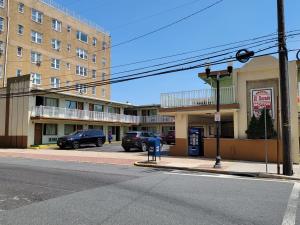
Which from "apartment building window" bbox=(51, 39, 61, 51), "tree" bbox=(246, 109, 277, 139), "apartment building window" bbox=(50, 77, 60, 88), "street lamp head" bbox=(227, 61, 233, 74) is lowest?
"tree" bbox=(246, 109, 277, 139)

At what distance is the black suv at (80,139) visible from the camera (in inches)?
1246

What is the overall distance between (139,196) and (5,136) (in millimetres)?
29414

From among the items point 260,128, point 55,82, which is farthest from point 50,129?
point 260,128

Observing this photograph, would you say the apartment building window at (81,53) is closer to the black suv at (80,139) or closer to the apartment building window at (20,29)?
the apartment building window at (20,29)

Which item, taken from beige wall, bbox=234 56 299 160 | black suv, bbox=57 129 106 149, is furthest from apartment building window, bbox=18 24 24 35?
beige wall, bbox=234 56 299 160

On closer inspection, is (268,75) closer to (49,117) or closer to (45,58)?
(49,117)

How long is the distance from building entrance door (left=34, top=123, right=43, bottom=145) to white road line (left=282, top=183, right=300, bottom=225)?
29.0 m

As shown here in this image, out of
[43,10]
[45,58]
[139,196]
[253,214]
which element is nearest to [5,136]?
[45,58]

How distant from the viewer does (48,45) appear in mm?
47750

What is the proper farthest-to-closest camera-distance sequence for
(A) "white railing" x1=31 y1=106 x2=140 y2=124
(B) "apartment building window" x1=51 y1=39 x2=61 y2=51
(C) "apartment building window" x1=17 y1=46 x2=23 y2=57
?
(B) "apartment building window" x1=51 y1=39 x2=61 y2=51 → (C) "apartment building window" x1=17 y1=46 x2=23 y2=57 → (A) "white railing" x1=31 y1=106 x2=140 y2=124

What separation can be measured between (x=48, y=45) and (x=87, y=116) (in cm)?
1442

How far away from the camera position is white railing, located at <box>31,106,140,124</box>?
33.3 meters

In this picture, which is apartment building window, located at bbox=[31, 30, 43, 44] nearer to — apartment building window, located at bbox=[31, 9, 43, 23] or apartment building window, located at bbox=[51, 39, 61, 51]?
apartment building window, located at bbox=[31, 9, 43, 23]

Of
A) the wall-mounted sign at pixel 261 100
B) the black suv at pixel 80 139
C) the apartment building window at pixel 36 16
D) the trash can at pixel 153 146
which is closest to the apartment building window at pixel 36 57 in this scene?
the apartment building window at pixel 36 16
